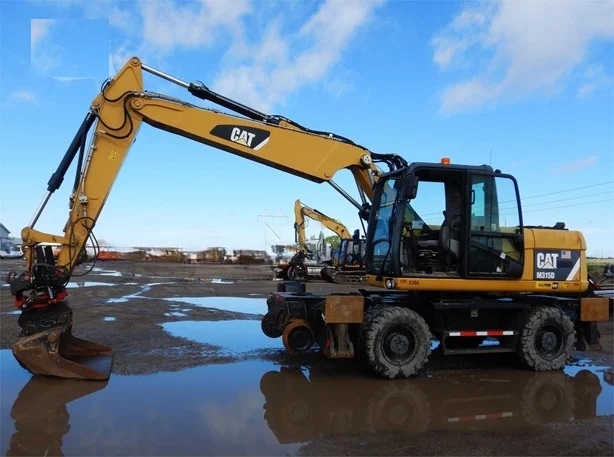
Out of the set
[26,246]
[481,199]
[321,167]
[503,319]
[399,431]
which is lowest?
[399,431]

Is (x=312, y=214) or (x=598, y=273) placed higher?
(x=312, y=214)

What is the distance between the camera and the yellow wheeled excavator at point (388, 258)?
7586 millimetres

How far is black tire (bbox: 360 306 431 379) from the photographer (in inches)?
295

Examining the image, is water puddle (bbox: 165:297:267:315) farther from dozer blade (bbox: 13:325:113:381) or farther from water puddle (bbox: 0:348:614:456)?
dozer blade (bbox: 13:325:113:381)

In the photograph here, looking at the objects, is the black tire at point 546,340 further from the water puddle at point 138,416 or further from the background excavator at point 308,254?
the background excavator at point 308,254

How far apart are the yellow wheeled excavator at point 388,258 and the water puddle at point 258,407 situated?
1.82ft

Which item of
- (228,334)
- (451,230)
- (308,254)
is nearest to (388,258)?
(451,230)

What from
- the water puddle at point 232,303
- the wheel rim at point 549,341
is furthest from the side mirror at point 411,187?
the water puddle at point 232,303

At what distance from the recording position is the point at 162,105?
8242mm

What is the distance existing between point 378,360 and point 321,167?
3.45 meters

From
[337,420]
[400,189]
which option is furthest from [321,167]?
[337,420]

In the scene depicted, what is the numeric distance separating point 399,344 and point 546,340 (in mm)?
2750

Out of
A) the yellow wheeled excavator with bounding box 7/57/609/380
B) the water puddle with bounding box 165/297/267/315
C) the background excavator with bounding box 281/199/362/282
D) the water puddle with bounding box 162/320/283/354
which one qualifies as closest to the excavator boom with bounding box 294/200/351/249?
the background excavator with bounding box 281/199/362/282

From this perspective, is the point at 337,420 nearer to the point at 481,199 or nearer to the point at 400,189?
the point at 400,189
